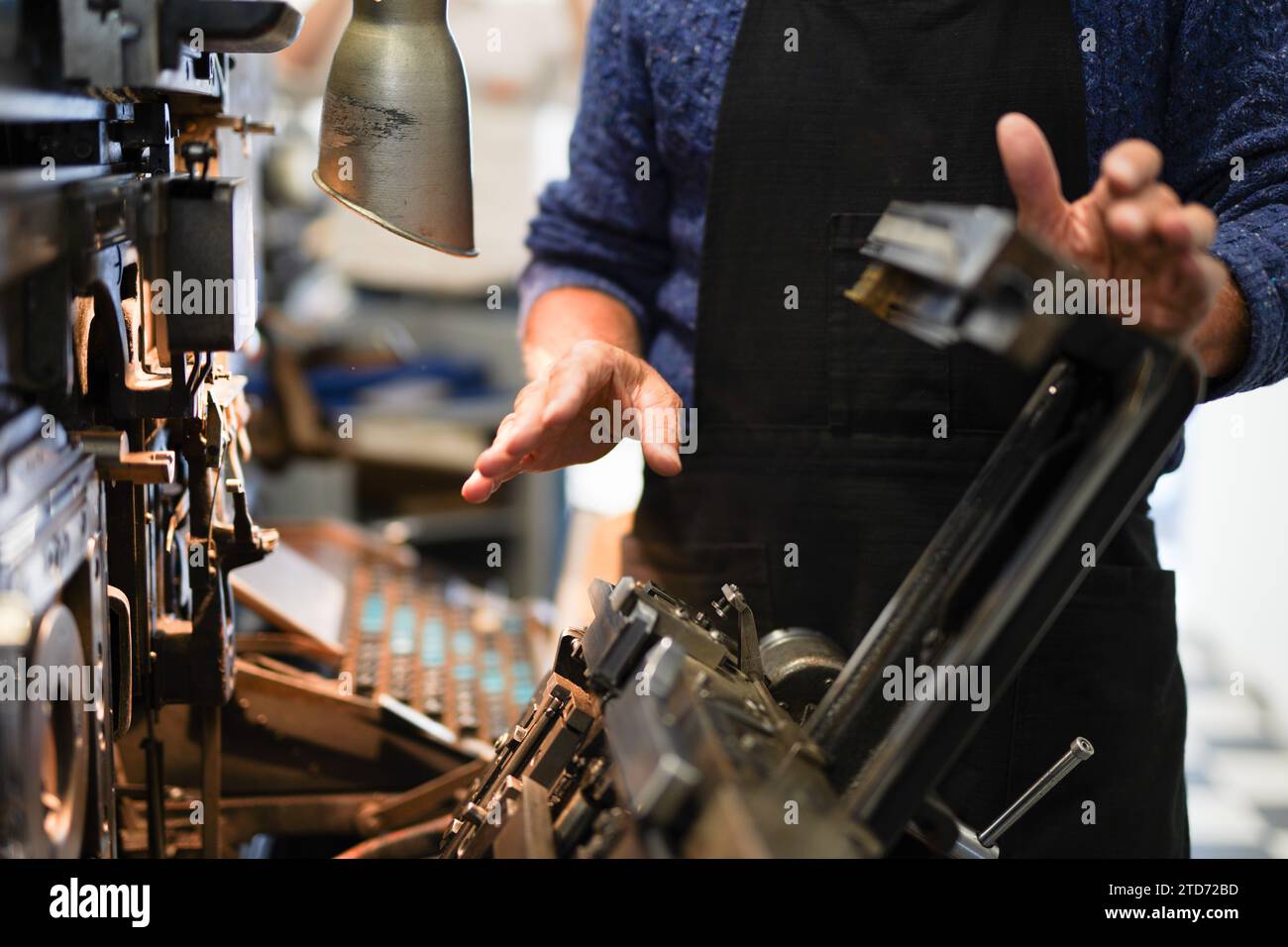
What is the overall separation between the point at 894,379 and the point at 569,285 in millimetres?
438

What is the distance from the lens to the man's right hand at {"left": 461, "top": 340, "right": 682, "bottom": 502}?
93 centimetres

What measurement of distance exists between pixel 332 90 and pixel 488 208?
9.81 feet

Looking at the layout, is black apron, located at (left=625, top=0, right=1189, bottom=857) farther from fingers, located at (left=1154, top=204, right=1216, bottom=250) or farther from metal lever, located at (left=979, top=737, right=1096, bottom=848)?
fingers, located at (left=1154, top=204, right=1216, bottom=250)

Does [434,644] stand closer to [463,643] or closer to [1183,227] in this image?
[463,643]

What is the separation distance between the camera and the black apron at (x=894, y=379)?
3.93ft

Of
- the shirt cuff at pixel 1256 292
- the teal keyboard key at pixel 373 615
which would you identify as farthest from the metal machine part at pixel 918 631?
the teal keyboard key at pixel 373 615

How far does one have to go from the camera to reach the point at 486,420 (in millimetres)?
4059

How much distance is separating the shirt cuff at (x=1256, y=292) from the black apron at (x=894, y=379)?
0.21 metres

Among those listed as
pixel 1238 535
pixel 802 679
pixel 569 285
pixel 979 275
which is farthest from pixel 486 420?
pixel 979 275

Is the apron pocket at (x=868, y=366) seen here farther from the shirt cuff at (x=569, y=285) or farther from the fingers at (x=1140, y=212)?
the fingers at (x=1140, y=212)

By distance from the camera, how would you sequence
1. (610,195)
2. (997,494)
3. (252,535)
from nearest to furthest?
(997,494) → (252,535) → (610,195)
